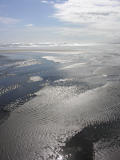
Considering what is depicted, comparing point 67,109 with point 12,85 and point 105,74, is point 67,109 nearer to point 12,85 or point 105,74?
point 12,85

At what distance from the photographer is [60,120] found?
1050 centimetres

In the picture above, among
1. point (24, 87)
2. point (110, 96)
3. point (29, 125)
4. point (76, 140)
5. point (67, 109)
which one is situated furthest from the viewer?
point (24, 87)

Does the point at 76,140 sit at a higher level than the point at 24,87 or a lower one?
lower

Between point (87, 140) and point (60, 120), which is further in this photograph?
point (60, 120)

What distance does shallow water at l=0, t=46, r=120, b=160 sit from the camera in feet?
25.6

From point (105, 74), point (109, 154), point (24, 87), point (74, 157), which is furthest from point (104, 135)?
point (105, 74)

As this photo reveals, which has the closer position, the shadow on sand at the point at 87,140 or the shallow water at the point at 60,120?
the shadow on sand at the point at 87,140

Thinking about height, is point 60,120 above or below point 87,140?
above

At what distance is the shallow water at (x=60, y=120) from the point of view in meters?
7.81

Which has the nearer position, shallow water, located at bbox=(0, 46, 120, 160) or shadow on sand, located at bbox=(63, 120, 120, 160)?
shadow on sand, located at bbox=(63, 120, 120, 160)

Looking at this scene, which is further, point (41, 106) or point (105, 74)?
point (105, 74)

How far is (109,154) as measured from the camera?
7492 mm

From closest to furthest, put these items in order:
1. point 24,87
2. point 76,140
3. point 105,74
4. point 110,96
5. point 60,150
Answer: point 60,150
point 76,140
point 110,96
point 24,87
point 105,74

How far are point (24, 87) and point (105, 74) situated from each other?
1046 centimetres
